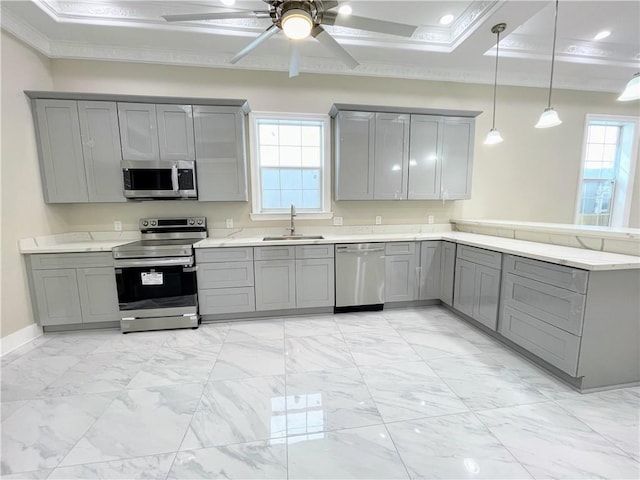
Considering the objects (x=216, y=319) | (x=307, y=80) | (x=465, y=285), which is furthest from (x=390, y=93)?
(x=216, y=319)

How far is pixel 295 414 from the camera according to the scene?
1.70 meters

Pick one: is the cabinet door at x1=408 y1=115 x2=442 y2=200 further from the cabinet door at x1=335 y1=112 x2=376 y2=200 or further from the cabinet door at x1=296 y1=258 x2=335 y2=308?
the cabinet door at x1=296 y1=258 x2=335 y2=308

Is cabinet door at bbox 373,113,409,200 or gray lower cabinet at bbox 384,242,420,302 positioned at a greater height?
cabinet door at bbox 373,113,409,200

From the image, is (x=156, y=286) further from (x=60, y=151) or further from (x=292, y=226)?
(x=60, y=151)

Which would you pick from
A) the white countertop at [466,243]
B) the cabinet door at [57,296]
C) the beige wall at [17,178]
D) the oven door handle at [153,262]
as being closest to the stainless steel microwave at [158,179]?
the white countertop at [466,243]

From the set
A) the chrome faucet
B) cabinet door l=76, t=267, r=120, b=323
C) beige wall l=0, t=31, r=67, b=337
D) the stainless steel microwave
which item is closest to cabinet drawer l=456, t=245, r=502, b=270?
the chrome faucet

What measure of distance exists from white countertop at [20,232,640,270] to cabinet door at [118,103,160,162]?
1.00m

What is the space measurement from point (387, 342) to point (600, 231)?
6.50 feet

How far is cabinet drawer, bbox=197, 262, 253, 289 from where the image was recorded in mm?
2986

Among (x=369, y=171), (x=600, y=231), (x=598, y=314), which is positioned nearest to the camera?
(x=598, y=314)

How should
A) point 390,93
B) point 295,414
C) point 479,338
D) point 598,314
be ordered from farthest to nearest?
point 390,93 → point 479,338 → point 598,314 → point 295,414

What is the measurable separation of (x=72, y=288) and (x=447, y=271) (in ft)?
13.7

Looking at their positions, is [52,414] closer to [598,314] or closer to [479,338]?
[479,338]

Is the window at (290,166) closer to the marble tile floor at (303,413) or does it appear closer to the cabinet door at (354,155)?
the cabinet door at (354,155)
